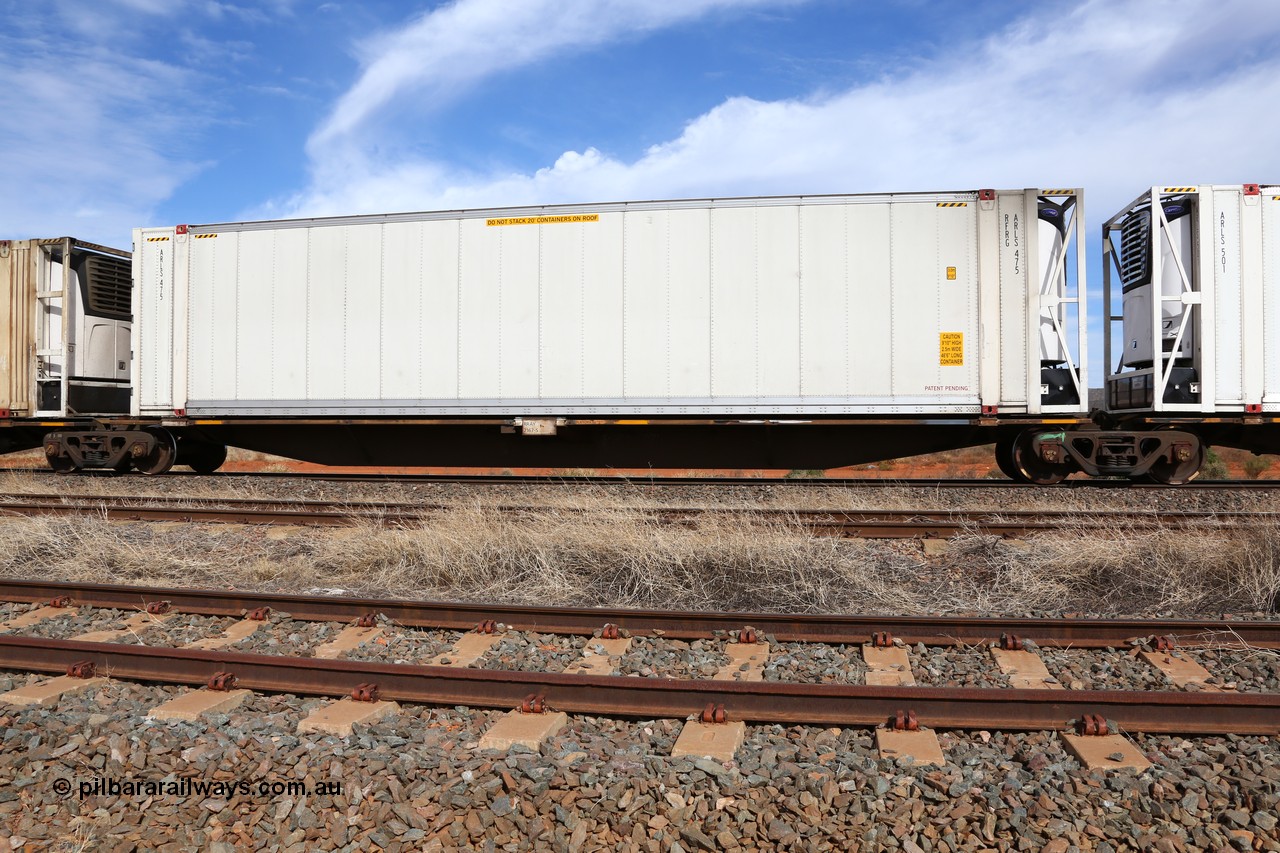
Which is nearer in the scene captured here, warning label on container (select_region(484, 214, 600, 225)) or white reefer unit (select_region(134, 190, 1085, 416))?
white reefer unit (select_region(134, 190, 1085, 416))

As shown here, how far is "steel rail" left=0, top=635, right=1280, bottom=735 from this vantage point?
3547 mm

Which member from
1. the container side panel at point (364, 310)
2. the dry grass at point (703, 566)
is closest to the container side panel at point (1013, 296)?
the dry grass at point (703, 566)

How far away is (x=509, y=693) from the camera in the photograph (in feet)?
12.9

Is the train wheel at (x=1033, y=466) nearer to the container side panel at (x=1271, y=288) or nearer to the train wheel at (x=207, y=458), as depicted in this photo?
the container side panel at (x=1271, y=288)

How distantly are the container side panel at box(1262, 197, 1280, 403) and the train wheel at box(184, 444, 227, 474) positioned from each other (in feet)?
50.6

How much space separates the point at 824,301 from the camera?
10625mm

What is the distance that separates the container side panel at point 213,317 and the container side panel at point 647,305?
5.95 meters

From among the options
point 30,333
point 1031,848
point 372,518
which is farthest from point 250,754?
point 30,333

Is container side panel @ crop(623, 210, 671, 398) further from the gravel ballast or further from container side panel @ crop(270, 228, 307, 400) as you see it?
the gravel ballast

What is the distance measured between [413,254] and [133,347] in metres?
4.73

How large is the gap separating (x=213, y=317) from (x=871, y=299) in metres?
9.49

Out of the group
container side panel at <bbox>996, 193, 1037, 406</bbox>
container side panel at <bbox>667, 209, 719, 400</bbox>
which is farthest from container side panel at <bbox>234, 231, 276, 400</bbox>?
container side panel at <bbox>996, 193, 1037, 406</bbox>

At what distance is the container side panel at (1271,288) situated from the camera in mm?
10086

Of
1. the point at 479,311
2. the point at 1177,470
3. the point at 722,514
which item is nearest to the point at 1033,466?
the point at 1177,470
